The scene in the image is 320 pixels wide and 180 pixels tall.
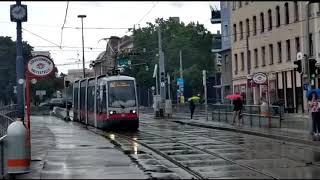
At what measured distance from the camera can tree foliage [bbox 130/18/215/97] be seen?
85000 mm

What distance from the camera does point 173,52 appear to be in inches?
3398

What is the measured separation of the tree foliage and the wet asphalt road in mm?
59062

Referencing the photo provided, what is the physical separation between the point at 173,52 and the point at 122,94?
53231 mm

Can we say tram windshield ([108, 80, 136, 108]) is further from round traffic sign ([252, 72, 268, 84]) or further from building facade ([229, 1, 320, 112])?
building facade ([229, 1, 320, 112])

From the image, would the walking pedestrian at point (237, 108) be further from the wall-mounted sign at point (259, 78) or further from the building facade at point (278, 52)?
the building facade at point (278, 52)

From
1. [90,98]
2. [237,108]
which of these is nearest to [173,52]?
[90,98]

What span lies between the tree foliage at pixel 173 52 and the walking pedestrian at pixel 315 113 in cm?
6060

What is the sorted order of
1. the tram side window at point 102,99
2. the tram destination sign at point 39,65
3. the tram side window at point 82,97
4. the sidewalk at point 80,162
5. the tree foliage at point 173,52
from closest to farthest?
1. the sidewalk at point 80,162
2. the tram destination sign at point 39,65
3. the tram side window at point 102,99
4. the tram side window at point 82,97
5. the tree foliage at point 173,52

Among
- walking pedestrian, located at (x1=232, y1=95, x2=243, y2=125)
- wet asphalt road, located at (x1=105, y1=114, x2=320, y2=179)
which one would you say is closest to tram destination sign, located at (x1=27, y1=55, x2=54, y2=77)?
wet asphalt road, located at (x1=105, y1=114, x2=320, y2=179)

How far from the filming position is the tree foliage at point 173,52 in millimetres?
85000

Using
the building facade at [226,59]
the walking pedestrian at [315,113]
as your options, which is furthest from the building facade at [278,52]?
the walking pedestrian at [315,113]

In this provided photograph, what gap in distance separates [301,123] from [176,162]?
518 inches

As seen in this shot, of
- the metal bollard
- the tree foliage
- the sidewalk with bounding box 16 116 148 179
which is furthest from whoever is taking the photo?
the tree foliage

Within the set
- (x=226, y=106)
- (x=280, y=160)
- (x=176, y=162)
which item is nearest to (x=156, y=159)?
(x=176, y=162)
